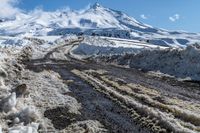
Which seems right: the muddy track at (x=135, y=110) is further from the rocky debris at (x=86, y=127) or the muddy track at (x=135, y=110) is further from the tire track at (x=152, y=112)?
the rocky debris at (x=86, y=127)

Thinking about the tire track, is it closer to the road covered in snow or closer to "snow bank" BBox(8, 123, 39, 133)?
the road covered in snow

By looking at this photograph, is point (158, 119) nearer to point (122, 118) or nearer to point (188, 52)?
point (122, 118)

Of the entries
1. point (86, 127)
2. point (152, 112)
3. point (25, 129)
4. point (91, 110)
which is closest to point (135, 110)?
point (152, 112)

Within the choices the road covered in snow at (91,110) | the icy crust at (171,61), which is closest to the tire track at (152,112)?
the road covered in snow at (91,110)

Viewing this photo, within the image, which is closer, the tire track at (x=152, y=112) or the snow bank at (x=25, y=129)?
the snow bank at (x=25, y=129)

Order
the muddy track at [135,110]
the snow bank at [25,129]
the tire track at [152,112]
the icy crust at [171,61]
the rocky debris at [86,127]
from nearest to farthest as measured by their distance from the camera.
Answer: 1. the snow bank at [25,129]
2. the rocky debris at [86,127]
3. the tire track at [152,112]
4. the muddy track at [135,110]
5. the icy crust at [171,61]

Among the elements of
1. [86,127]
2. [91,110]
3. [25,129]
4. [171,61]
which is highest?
[25,129]

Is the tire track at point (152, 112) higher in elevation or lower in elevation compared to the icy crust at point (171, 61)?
higher

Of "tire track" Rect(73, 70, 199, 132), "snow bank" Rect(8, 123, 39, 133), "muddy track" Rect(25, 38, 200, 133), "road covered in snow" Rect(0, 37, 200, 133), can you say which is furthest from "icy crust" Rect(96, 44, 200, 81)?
"snow bank" Rect(8, 123, 39, 133)

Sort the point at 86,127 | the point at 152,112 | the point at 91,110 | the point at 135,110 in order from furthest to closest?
1. the point at 135,110
2. the point at 91,110
3. the point at 152,112
4. the point at 86,127

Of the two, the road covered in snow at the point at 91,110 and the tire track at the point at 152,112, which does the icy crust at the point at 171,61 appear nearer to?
the road covered in snow at the point at 91,110

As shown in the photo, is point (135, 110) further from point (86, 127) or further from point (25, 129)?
point (25, 129)

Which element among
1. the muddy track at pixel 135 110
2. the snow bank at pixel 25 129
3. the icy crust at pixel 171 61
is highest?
the snow bank at pixel 25 129

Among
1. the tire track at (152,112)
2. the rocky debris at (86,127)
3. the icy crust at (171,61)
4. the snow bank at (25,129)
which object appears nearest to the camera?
the snow bank at (25,129)
